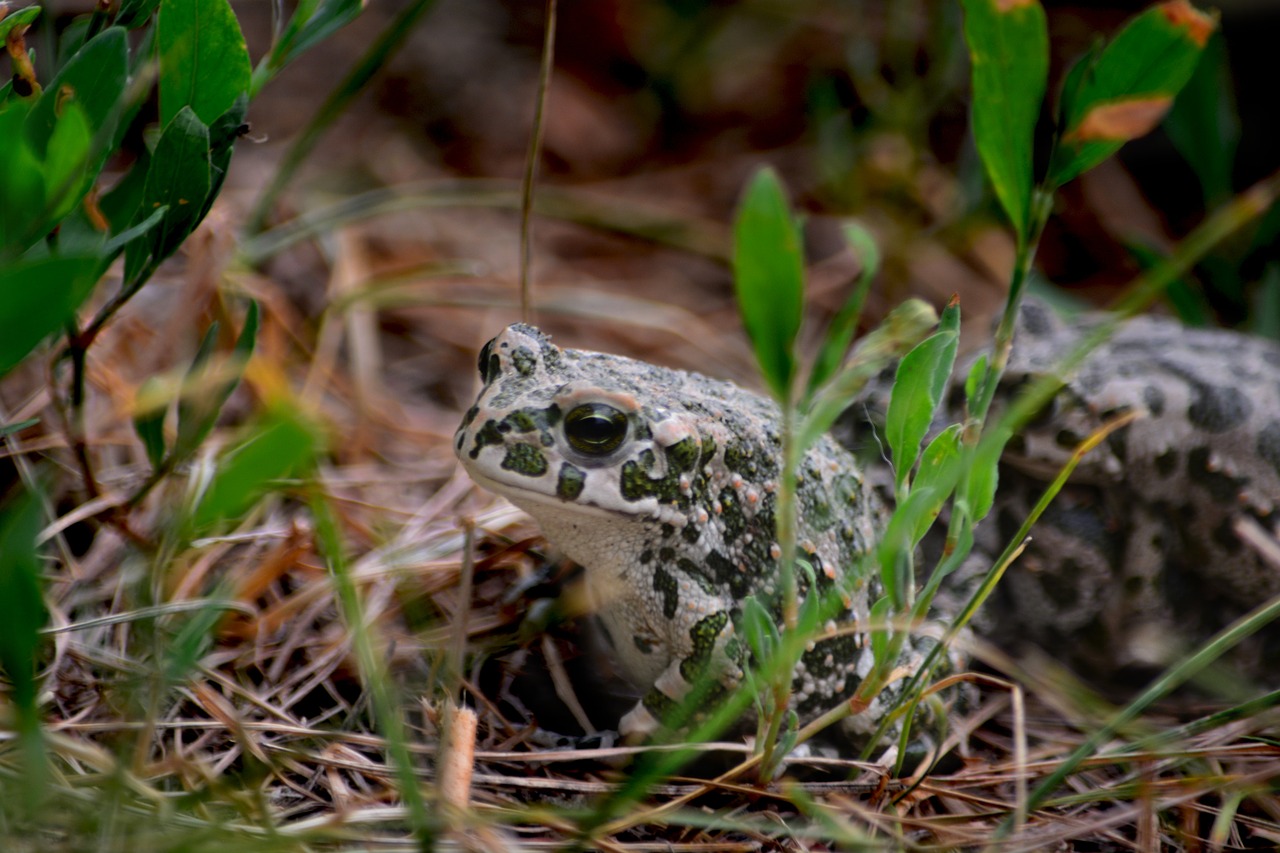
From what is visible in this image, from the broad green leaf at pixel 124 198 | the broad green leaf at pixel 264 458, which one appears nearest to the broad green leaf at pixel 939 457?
the broad green leaf at pixel 264 458

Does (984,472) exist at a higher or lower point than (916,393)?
lower

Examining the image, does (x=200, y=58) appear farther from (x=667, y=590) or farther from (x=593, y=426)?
(x=667, y=590)

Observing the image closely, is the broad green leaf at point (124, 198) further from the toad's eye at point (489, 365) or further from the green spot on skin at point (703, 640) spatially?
the green spot on skin at point (703, 640)

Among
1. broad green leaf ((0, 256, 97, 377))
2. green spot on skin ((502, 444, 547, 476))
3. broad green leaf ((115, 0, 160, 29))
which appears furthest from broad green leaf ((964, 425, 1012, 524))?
broad green leaf ((115, 0, 160, 29))

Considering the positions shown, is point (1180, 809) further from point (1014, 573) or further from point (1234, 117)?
point (1234, 117)

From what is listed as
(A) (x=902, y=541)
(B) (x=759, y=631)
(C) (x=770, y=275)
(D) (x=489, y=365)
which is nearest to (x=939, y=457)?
(A) (x=902, y=541)

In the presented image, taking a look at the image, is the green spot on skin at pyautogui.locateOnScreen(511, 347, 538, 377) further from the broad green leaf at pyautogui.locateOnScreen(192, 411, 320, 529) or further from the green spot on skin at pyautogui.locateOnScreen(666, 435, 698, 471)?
the broad green leaf at pyautogui.locateOnScreen(192, 411, 320, 529)

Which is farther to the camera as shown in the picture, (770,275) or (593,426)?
(593,426)
